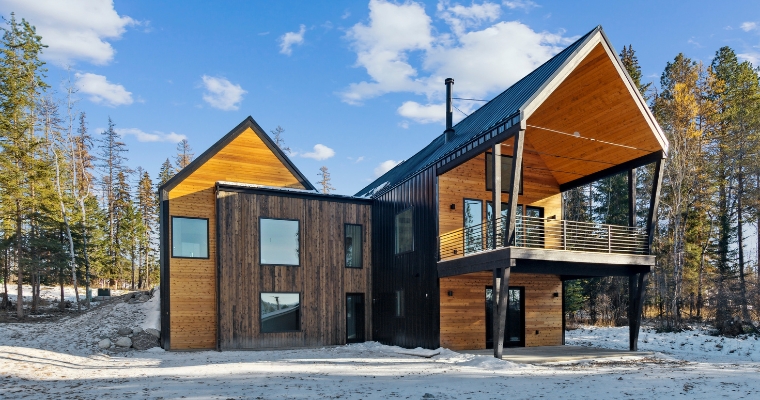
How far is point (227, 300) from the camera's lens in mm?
14578

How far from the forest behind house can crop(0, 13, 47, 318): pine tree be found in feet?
0.14

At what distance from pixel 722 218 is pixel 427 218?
62.0 feet

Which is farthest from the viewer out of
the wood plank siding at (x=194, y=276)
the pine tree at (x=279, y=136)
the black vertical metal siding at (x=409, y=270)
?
the pine tree at (x=279, y=136)

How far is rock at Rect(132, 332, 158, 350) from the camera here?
1437cm

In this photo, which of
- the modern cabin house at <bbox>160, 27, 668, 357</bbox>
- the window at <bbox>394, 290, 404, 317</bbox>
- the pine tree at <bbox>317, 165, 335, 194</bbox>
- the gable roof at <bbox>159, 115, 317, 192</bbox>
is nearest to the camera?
the modern cabin house at <bbox>160, 27, 668, 357</bbox>

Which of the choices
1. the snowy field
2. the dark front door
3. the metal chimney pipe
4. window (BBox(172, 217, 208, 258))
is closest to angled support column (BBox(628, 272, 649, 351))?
the snowy field

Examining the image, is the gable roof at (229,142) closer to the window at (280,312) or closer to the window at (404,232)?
the window at (404,232)

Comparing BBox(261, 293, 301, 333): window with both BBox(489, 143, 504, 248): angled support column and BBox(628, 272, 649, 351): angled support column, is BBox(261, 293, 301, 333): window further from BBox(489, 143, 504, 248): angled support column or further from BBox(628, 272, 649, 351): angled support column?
BBox(628, 272, 649, 351): angled support column

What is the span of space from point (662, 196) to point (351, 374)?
2086 centimetres

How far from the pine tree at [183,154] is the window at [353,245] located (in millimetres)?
26965

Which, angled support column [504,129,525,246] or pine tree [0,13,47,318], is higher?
pine tree [0,13,47,318]

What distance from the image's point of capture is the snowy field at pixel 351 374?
7.60 meters

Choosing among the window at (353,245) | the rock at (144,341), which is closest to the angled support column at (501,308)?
the window at (353,245)

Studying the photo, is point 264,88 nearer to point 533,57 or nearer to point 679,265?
point 533,57
